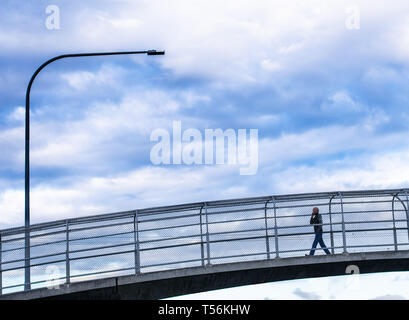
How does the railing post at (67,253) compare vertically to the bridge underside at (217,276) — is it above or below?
above

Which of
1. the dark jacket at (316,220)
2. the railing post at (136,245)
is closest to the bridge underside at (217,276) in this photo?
the railing post at (136,245)

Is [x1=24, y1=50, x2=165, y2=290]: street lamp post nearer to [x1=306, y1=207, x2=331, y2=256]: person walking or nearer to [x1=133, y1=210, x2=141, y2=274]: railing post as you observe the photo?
[x1=133, y1=210, x2=141, y2=274]: railing post

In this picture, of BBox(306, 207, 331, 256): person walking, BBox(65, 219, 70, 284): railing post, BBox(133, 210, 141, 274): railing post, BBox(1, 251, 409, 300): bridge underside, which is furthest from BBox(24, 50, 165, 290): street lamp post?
BBox(306, 207, 331, 256): person walking

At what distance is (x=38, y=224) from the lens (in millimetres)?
14188

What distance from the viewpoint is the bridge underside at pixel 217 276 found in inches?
547

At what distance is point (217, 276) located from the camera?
1488 centimetres

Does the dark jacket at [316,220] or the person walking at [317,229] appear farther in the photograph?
the dark jacket at [316,220]

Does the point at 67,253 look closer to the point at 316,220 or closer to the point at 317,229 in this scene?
the point at 317,229

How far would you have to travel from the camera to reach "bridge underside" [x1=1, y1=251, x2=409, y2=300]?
13.9 metres

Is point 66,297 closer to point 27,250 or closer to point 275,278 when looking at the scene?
point 27,250

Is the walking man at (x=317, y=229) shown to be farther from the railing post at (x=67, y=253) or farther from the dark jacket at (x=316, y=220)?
the railing post at (x=67, y=253)
